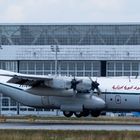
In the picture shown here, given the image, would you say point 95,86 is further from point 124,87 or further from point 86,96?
point 124,87

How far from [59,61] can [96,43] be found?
857 centimetres

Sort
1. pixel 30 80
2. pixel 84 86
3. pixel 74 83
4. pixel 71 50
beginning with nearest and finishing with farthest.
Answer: pixel 30 80 → pixel 74 83 → pixel 84 86 → pixel 71 50

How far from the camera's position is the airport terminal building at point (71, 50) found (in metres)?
103

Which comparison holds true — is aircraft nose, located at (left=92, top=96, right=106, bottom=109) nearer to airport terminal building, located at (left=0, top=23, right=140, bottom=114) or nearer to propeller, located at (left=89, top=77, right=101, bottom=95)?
propeller, located at (left=89, top=77, right=101, bottom=95)

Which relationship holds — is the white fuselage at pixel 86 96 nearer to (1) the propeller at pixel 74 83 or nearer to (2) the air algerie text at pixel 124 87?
(2) the air algerie text at pixel 124 87

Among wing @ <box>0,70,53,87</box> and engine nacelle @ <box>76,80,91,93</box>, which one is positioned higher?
wing @ <box>0,70,53,87</box>

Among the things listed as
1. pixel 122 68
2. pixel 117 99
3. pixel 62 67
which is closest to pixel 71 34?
pixel 62 67

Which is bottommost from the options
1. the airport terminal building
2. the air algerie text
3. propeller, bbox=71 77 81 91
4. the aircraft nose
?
the aircraft nose

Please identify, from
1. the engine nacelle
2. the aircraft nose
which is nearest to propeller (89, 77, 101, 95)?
the engine nacelle

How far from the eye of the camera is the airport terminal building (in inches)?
4070

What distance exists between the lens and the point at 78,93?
61844 mm

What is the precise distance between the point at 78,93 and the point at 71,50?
4375 cm

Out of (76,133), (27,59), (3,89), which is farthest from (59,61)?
(76,133)

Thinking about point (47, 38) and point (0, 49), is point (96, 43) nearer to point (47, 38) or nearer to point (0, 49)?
point (47, 38)
